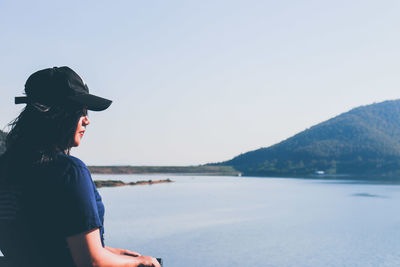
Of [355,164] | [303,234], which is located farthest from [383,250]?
[355,164]

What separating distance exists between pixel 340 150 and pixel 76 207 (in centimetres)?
15667

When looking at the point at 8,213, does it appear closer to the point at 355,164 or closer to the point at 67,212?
the point at 67,212

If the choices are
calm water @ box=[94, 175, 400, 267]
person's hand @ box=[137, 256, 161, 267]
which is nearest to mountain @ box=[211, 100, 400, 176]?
calm water @ box=[94, 175, 400, 267]

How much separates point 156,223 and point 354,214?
1946 cm

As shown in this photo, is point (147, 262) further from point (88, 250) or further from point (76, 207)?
point (76, 207)

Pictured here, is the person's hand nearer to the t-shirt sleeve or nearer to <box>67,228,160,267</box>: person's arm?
<box>67,228,160,267</box>: person's arm

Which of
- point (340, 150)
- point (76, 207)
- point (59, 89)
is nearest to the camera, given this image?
point (76, 207)

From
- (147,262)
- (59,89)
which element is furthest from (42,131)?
(147,262)

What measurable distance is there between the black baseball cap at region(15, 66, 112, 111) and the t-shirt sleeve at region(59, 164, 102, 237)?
27 cm

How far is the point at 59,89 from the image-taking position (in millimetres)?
1520

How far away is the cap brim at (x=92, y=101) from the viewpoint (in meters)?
1.51

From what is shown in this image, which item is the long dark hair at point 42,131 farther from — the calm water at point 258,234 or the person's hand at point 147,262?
the calm water at point 258,234

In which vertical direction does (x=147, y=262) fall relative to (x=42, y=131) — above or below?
below

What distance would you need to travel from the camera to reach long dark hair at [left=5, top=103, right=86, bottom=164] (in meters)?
1.51
